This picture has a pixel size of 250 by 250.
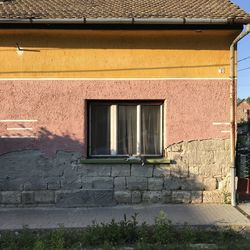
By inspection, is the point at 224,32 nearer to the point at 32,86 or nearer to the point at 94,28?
the point at 94,28

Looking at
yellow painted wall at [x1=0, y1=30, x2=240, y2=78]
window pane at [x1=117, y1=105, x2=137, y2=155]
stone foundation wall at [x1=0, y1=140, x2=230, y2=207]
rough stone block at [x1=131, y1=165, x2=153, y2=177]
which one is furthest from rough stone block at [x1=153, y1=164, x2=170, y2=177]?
yellow painted wall at [x1=0, y1=30, x2=240, y2=78]

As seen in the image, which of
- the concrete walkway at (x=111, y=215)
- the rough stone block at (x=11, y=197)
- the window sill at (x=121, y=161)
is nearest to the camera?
the concrete walkway at (x=111, y=215)

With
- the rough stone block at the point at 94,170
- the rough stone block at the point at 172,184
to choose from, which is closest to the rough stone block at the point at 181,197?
the rough stone block at the point at 172,184

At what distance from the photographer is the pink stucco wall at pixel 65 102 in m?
9.38

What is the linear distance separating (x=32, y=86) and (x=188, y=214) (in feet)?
13.5

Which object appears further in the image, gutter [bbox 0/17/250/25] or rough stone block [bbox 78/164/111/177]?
rough stone block [bbox 78/164/111/177]

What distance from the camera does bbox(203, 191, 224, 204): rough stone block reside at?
31.0 ft

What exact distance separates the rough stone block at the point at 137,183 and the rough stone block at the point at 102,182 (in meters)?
0.38

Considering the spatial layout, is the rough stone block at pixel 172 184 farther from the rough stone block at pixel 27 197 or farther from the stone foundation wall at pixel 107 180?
the rough stone block at pixel 27 197

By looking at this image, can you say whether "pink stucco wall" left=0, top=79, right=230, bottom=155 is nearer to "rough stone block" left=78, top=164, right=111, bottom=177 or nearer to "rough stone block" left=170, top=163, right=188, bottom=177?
"rough stone block" left=78, top=164, right=111, bottom=177

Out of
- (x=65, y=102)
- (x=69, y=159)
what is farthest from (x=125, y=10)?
(x=69, y=159)

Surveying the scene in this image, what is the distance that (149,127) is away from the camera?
976 cm

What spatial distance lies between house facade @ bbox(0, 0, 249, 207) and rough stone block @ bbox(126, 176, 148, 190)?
0.02 metres

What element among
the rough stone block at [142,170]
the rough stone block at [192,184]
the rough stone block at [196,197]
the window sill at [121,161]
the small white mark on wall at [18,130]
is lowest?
the rough stone block at [196,197]
